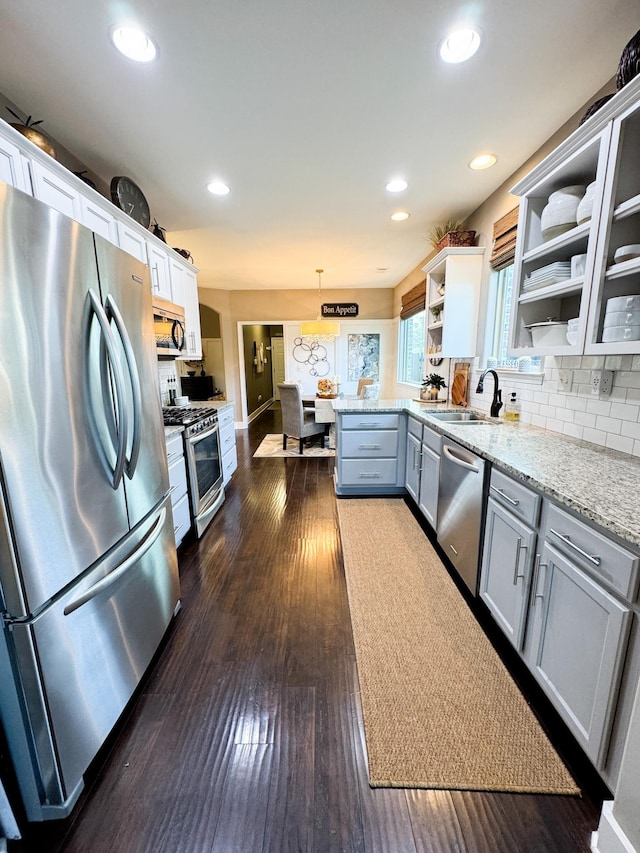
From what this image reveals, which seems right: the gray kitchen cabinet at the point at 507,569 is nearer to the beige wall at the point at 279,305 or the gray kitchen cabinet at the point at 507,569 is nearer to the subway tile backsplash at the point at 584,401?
the subway tile backsplash at the point at 584,401

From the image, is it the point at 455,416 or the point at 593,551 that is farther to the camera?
the point at 455,416

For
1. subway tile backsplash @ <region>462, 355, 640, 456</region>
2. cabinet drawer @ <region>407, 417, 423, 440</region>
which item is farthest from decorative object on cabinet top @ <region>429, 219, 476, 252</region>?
cabinet drawer @ <region>407, 417, 423, 440</region>

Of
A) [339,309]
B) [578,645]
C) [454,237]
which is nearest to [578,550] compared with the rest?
[578,645]

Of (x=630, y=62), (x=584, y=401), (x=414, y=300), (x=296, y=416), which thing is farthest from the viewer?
(x=414, y=300)

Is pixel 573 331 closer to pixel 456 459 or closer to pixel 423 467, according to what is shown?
pixel 456 459

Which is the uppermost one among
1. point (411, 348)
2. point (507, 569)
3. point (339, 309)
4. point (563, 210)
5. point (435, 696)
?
point (339, 309)

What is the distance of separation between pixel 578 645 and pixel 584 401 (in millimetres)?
1329

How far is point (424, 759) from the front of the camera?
1.18m

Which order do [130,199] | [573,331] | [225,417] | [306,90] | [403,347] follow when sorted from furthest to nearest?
[403,347], [225,417], [130,199], [306,90], [573,331]

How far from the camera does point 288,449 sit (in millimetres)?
5312

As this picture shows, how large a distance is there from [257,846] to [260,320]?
21.8 feet

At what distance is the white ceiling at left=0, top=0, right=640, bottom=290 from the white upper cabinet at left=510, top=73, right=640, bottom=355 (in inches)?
16.7

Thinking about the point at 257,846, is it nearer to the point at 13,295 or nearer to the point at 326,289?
the point at 13,295

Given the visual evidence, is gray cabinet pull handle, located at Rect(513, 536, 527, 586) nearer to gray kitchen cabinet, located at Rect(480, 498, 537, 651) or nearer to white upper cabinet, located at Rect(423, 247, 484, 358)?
gray kitchen cabinet, located at Rect(480, 498, 537, 651)
